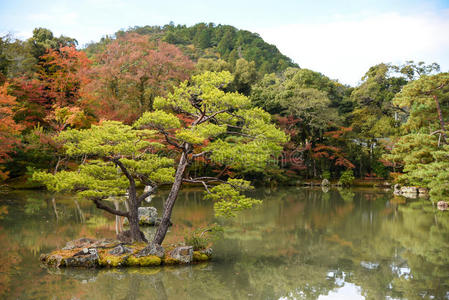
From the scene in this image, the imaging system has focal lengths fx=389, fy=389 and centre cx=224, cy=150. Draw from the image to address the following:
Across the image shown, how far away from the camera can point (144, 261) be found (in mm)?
6781

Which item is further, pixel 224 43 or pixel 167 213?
pixel 224 43

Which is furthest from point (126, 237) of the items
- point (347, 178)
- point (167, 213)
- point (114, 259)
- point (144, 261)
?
point (347, 178)

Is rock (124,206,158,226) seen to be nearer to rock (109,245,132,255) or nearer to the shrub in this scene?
rock (109,245,132,255)

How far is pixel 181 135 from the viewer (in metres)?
6.72

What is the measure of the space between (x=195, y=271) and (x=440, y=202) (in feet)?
41.2

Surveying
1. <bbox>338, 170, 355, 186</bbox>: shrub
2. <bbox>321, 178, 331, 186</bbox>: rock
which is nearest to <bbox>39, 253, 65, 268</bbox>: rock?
<bbox>321, 178, 331, 186</bbox>: rock

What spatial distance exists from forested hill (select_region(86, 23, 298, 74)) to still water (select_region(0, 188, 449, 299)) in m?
30.1

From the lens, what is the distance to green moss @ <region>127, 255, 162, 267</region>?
6758 mm

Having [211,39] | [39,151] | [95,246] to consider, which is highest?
[211,39]

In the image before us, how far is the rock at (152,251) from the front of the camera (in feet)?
22.6

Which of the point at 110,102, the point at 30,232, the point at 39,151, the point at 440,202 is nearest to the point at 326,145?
the point at 440,202

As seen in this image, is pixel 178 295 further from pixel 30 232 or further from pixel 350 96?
pixel 350 96

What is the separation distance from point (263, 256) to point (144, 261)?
97.5 inches

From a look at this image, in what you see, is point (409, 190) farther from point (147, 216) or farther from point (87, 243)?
point (87, 243)
